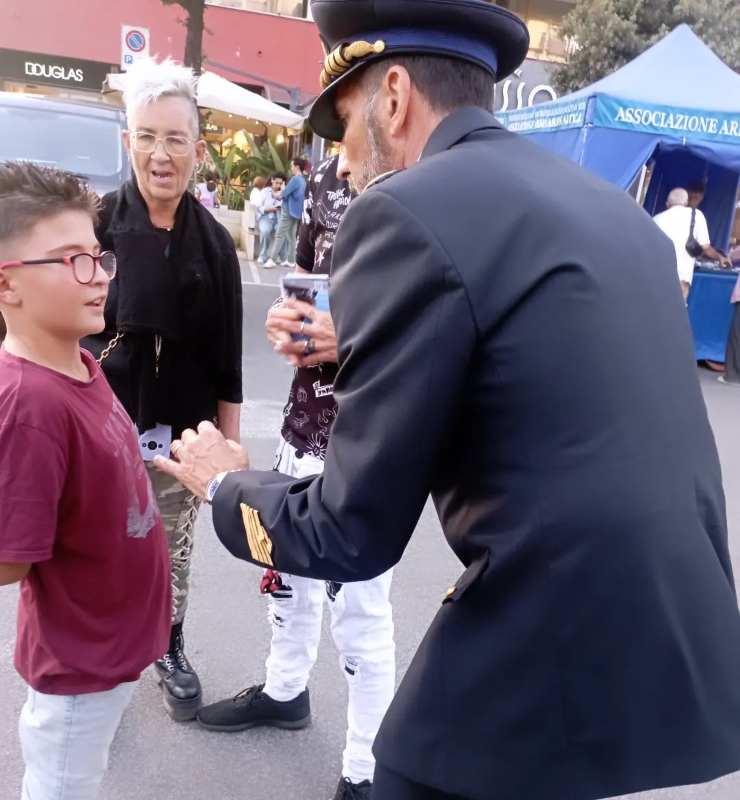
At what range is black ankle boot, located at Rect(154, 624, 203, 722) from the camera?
2.51 metres

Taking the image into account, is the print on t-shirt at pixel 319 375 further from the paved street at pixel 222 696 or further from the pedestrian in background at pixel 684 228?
the pedestrian in background at pixel 684 228

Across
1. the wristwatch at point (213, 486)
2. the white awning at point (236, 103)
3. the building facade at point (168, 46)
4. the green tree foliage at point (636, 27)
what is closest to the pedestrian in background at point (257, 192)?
the white awning at point (236, 103)

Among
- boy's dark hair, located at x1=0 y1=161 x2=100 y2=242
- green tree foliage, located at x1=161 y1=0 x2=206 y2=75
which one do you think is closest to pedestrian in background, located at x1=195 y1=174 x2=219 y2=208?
green tree foliage, located at x1=161 y1=0 x2=206 y2=75

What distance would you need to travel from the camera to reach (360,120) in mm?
1268

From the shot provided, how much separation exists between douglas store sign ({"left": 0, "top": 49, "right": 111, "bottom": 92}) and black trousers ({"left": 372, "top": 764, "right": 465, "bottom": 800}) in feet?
67.5

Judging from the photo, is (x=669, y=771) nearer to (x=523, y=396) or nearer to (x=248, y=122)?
(x=523, y=396)

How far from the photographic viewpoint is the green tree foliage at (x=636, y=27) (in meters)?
15.8

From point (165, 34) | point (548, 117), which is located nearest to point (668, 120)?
point (548, 117)

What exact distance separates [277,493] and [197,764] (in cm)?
152

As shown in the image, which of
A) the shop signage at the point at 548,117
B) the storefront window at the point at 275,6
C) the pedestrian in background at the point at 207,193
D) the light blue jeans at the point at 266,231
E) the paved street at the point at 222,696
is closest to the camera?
the paved street at the point at 222,696

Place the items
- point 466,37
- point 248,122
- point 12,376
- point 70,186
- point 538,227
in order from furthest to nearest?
point 248,122
point 70,186
point 12,376
point 466,37
point 538,227

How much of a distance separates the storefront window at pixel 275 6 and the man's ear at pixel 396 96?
21169mm

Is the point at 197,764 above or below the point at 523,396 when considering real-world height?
below

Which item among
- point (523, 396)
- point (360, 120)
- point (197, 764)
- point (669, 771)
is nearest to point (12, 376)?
point (360, 120)
